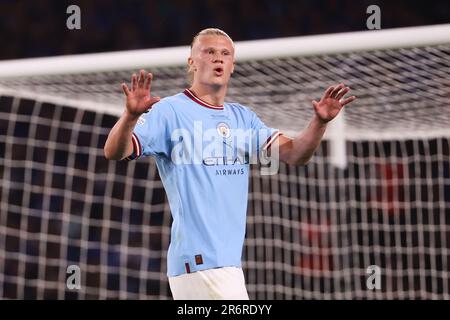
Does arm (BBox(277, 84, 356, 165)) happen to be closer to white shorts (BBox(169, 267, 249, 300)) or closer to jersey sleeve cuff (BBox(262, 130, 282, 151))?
jersey sleeve cuff (BBox(262, 130, 282, 151))

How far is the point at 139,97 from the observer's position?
2.37 m

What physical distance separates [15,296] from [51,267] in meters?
0.37

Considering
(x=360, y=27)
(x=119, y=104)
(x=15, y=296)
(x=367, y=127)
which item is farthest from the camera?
(x=360, y=27)

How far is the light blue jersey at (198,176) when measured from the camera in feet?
8.26

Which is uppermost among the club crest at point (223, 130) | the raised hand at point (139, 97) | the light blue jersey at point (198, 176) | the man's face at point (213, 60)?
the man's face at point (213, 60)

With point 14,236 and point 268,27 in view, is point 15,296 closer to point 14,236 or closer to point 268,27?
point 14,236

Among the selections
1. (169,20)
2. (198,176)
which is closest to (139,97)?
(198,176)

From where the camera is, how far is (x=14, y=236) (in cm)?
781

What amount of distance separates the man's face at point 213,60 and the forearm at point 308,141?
0.90 feet

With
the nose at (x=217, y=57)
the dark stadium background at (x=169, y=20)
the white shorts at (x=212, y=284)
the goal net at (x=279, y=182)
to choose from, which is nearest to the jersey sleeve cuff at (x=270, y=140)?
the nose at (x=217, y=57)

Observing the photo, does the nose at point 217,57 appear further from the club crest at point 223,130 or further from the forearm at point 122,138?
the forearm at point 122,138

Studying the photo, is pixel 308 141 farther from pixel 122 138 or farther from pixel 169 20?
pixel 169 20

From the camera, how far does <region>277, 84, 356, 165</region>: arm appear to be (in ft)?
8.67
